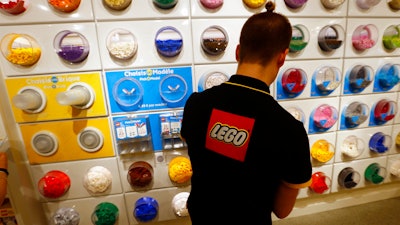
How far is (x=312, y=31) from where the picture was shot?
157 centimetres

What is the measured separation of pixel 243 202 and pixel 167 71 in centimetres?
95

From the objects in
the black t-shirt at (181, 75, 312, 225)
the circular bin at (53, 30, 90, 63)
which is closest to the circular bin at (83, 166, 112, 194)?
the circular bin at (53, 30, 90, 63)

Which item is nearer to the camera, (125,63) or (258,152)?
(258,152)

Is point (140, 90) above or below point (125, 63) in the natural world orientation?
below

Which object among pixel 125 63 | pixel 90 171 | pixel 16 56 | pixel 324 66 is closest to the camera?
pixel 16 56

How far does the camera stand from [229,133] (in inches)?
32.0

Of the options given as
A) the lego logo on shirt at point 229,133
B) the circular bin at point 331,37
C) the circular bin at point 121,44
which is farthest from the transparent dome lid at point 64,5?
the circular bin at point 331,37

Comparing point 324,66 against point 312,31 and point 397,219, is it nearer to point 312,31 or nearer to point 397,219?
point 312,31

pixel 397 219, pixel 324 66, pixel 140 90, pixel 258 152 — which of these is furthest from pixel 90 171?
pixel 397 219

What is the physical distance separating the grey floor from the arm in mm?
1173

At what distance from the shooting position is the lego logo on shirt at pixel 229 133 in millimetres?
786

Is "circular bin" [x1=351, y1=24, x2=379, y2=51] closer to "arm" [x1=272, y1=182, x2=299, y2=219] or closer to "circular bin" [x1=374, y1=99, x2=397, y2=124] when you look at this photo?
"circular bin" [x1=374, y1=99, x2=397, y2=124]

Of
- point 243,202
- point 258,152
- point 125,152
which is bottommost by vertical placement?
point 125,152

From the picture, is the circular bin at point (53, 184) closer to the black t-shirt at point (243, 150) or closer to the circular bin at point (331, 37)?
the black t-shirt at point (243, 150)
